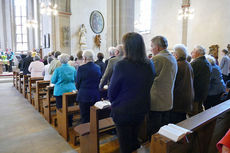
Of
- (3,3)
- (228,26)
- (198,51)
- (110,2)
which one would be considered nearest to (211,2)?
(228,26)

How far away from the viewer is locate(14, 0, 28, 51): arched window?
691 inches

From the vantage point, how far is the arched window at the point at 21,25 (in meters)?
17.6

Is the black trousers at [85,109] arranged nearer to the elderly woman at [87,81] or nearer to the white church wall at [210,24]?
the elderly woman at [87,81]

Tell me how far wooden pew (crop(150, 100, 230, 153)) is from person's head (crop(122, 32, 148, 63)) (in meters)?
0.68

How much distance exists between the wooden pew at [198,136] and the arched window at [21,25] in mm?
19145

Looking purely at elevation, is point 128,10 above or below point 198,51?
above

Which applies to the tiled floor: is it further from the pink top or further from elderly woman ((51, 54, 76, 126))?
the pink top

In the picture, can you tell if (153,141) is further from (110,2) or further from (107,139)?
(110,2)

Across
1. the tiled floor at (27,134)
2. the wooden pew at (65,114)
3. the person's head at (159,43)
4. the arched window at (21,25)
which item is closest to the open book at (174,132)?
the person's head at (159,43)

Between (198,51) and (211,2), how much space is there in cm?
844

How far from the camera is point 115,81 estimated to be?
1632 millimetres

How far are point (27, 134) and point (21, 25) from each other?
56.4 ft

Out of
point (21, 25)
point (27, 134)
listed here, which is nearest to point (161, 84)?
point (27, 134)

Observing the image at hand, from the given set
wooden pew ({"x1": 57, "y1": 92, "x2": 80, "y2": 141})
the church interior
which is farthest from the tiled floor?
wooden pew ({"x1": 57, "y1": 92, "x2": 80, "y2": 141})
